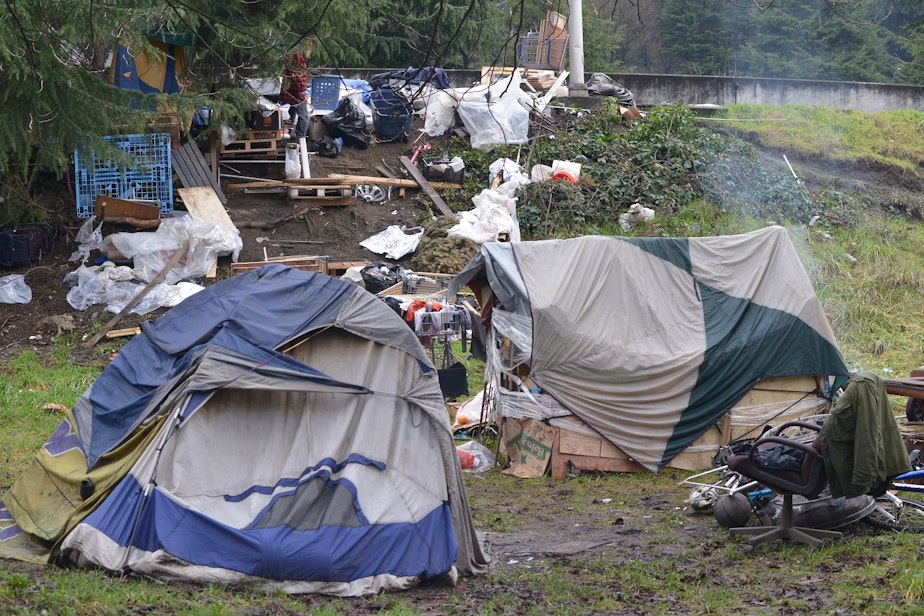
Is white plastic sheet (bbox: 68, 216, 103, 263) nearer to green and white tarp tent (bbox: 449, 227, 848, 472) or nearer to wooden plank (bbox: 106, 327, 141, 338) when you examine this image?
wooden plank (bbox: 106, 327, 141, 338)

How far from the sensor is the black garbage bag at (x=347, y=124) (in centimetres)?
1894

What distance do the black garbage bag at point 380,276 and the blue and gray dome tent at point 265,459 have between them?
7.32 m

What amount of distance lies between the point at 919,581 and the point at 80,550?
5092mm

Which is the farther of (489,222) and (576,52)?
(576,52)

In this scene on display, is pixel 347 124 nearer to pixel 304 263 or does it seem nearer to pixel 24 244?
pixel 304 263

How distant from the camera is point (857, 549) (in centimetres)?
655

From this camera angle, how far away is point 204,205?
52.1ft

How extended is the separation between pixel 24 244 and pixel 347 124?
22.0 ft

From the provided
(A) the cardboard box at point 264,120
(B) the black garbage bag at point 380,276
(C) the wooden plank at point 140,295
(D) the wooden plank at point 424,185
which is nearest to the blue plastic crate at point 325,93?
(A) the cardboard box at point 264,120

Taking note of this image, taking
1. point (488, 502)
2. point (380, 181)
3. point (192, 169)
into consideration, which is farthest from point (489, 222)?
point (488, 502)

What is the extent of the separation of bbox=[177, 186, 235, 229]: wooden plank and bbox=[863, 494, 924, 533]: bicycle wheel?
11093 millimetres

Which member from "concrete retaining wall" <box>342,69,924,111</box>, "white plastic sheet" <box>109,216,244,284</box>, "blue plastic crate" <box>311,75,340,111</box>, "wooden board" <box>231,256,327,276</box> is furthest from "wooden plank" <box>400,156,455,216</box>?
"concrete retaining wall" <box>342,69,924,111</box>

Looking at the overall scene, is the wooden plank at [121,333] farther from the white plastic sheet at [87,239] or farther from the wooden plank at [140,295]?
the white plastic sheet at [87,239]

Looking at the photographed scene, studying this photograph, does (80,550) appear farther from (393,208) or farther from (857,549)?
(393,208)
